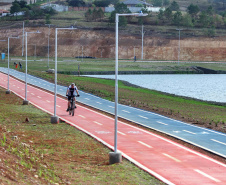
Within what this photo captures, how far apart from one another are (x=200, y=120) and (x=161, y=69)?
7349 cm

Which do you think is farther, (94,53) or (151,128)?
(94,53)

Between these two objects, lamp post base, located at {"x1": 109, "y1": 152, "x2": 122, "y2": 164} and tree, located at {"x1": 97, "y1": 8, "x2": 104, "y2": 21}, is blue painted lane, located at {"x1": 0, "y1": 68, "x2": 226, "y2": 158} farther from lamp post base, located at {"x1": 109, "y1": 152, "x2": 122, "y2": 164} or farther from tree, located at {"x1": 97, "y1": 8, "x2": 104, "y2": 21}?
tree, located at {"x1": 97, "y1": 8, "x2": 104, "y2": 21}

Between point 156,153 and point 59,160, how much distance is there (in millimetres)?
4416

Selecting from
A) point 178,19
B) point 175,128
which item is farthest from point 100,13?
point 175,128

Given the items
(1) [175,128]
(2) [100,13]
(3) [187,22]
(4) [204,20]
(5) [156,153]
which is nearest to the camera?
(5) [156,153]

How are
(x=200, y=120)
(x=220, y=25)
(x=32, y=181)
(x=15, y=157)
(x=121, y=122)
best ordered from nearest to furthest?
(x=32, y=181) → (x=15, y=157) → (x=121, y=122) → (x=200, y=120) → (x=220, y=25)

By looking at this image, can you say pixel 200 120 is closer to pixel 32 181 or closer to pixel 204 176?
pixel 204 176

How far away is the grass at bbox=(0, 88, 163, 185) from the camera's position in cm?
1419

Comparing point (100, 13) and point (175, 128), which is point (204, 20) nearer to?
point (100, 13)

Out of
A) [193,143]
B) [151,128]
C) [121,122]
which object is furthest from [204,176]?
[121,122]

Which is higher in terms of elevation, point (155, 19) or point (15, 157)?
point (155, 19)

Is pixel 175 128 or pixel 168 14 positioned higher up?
pixel 168 14

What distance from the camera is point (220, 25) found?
16112cm

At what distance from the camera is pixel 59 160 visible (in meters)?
17.7
